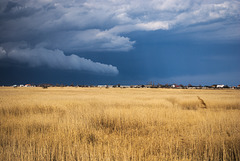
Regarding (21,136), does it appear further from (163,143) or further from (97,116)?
(163,143)

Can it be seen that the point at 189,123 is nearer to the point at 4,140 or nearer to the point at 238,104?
the point at 4,140

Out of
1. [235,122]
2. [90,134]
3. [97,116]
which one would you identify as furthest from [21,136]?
[235,122]

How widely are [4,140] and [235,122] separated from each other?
35.7ft

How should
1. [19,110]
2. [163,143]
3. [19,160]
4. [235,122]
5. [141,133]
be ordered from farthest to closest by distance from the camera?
[19,110] < [235,122] < [141,133] < [163,143] < [19,160]

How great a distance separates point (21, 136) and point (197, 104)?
19.1 meters

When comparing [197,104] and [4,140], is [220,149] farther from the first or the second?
[197,104]

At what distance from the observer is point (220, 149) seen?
6.61 m

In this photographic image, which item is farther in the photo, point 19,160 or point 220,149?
point 220,149

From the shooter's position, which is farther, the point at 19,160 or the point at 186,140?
the point at 186,140

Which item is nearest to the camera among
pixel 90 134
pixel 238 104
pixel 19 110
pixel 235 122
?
pixel 90 134

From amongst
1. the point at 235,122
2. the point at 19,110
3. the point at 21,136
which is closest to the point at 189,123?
the point at 235,122

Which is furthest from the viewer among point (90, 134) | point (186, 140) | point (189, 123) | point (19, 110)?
point (19, 110)

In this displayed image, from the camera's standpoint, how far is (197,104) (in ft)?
69.8

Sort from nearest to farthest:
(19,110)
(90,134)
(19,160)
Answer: (19,160) < (90,134) < (19,110)
